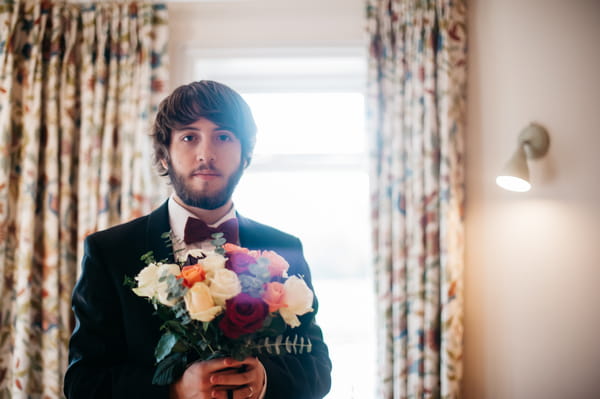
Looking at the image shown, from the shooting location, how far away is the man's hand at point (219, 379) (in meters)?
1.10

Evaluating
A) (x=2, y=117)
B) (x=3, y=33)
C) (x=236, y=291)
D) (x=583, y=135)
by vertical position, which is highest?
(x=3, y=33)

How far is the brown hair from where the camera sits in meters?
1.42

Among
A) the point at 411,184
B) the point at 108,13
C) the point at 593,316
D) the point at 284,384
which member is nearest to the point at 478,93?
the point at 411,184

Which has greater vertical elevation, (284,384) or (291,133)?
(291,133)

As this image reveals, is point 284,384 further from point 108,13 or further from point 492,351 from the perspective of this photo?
point 108,13

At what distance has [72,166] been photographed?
103 inches

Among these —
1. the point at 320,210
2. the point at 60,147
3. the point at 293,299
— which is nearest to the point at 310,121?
the point at 320,210

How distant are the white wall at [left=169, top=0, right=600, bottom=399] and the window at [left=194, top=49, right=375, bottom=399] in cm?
34

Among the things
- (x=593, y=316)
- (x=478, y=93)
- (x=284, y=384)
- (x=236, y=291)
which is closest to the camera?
(x=236, y=291)

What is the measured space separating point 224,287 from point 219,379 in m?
0.24

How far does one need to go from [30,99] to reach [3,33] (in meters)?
0.37

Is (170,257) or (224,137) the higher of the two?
(224,137)

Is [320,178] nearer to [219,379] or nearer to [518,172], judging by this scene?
[518,172]

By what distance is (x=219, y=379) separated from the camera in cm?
110
